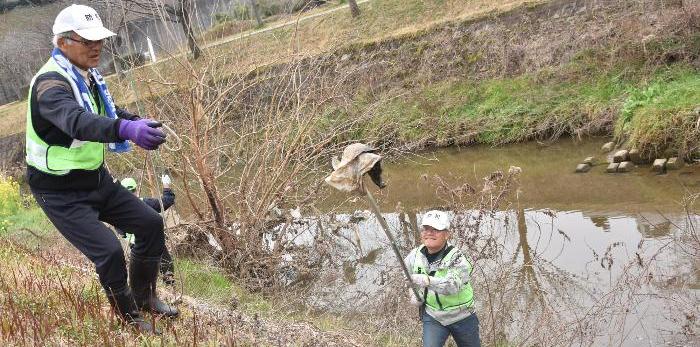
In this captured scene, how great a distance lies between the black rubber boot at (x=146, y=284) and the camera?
4.01 meters

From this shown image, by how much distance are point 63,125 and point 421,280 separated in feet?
8.29

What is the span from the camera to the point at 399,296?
685 cm

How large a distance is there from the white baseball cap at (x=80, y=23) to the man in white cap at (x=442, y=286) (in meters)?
2.47

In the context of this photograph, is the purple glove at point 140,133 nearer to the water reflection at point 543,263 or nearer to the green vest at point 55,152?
the green vest at point 55,152

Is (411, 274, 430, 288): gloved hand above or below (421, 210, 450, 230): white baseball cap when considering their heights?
below

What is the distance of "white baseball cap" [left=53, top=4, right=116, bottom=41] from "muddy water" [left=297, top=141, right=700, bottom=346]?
4.67 m

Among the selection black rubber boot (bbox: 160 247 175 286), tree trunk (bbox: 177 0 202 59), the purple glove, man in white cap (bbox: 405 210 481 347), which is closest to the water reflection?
man in white cap (bbox: 405 210 481 347)

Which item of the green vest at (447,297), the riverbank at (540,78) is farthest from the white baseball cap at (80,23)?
the riverbank at (540,78)

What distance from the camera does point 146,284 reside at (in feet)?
13.4

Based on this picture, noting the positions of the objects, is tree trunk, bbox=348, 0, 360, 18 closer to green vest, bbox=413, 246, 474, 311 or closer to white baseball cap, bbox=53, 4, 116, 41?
green vest, bbox=413, 246, 474, 311

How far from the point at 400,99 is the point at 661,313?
458 inches

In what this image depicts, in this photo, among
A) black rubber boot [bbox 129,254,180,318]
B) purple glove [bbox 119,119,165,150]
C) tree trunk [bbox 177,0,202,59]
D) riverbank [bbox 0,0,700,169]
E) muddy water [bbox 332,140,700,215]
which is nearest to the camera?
purple glove [bbox 119,119,165,150]

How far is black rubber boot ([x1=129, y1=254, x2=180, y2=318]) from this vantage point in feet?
13.1

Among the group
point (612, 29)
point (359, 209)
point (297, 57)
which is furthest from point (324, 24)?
point (297, 57)
